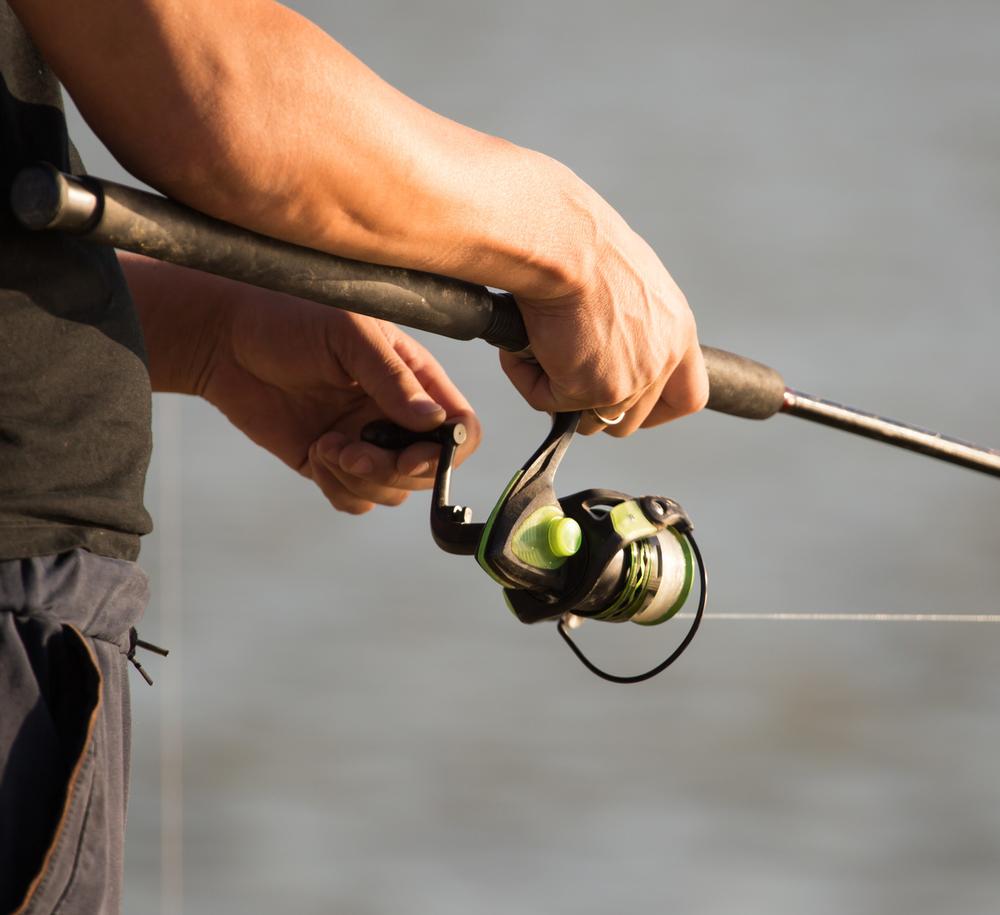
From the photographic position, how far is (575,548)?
3.98 ft

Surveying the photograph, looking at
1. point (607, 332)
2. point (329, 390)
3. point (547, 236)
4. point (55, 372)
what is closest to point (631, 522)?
point (607, 332)

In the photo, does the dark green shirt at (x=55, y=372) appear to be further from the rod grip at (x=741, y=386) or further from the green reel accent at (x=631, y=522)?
the rod grip at (x=741, y=386)

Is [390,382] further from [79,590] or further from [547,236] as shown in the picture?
[79,590]

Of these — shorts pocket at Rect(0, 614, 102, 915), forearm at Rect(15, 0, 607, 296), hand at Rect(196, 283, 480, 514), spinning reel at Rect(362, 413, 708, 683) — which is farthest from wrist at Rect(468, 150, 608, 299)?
shorts pocket at Rect(0, 614, 102, 915)

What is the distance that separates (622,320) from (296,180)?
1.10 ft

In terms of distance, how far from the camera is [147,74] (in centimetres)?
83

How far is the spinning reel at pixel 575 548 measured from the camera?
1200 mm

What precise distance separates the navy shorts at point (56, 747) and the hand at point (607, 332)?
40 cm

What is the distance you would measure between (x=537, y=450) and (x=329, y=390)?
0.97 ft

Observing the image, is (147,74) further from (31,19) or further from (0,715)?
(0,715)

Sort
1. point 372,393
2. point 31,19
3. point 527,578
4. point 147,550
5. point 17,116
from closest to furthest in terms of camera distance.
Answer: point 31,19 → point 17,116 → point 527,578 → point 372,393 → point 147,550

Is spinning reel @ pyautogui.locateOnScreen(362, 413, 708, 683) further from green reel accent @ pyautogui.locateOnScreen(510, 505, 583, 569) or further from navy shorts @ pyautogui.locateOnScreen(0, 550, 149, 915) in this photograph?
navy shorts @ pyautogui.locateOnScreen(0, 550, 149, 915)

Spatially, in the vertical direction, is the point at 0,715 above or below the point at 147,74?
below

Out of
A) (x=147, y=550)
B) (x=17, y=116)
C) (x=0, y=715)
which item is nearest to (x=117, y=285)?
(x=17, y=116)
